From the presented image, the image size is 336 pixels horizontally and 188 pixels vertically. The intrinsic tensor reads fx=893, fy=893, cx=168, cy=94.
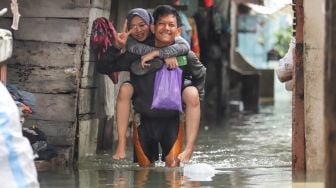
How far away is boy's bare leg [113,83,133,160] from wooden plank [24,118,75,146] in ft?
2.06

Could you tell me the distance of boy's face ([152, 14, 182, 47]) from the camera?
8.82 m

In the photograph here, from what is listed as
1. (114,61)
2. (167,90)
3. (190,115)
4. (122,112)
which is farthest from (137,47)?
(190,115)

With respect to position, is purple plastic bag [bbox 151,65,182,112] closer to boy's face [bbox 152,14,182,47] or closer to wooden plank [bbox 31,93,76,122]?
boy's face [bbox 152,14,182,47]

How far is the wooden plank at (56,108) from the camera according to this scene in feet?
30.3

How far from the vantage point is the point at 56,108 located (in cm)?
927

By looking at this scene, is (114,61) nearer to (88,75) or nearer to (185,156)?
(88,75)

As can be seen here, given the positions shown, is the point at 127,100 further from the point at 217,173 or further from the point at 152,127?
the point at 217,173

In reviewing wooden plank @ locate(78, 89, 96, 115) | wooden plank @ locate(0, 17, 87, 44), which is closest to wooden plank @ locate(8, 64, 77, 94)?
wooden plank @ locate(78, 89, 96, 115)

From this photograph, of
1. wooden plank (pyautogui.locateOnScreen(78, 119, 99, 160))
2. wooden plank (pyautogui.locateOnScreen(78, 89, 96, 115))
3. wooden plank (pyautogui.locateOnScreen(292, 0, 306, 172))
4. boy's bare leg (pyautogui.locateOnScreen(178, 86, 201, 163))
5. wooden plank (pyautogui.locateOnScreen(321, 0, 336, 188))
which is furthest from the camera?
wooden plank (pyautogui.locateOnScreen(78, 119, 99, 160))

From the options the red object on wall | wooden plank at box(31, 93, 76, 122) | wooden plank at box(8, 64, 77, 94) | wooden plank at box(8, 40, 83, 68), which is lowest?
wooden plank at box(31, 93, 76, 122)

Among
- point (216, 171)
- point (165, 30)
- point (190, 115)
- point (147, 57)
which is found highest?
point (165, 30)

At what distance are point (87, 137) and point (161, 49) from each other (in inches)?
60.9

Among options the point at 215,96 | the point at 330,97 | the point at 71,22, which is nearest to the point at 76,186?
the point at 71,22

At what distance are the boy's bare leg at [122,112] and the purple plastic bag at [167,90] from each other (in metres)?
0.27
